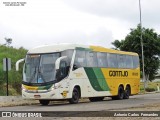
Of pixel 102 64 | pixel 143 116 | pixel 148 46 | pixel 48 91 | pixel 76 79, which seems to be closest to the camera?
pixel 143 116

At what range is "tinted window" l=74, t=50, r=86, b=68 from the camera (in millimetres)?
28234

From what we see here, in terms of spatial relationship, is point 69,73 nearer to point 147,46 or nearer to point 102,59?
point 102,59

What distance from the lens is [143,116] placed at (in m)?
16.1

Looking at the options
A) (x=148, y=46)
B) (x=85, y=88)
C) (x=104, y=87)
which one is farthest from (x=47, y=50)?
(x=148, y=46)

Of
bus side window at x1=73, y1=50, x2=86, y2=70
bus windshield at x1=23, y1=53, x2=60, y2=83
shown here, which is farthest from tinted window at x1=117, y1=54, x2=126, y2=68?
bus windshield at x1=23, y1=53, x2=60, y2=83

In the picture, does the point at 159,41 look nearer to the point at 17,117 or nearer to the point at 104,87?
the point at 104,87

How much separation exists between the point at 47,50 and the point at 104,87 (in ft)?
19.0

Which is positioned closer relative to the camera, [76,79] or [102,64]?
[76,79]

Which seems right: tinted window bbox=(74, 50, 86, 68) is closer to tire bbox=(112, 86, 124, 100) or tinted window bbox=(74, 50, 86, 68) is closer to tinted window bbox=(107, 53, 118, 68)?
tinted window bbox=(107, 53, 118, 68)

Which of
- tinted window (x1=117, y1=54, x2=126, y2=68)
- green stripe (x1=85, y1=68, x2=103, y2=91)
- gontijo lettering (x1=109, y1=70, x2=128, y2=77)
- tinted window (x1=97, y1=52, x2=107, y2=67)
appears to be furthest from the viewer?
tinted window (x1=117, y1=54, x2=126, y2=68)

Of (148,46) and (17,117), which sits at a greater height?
(148,46)

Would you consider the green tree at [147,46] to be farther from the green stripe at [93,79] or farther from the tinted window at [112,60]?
the green stripe at [93,79]

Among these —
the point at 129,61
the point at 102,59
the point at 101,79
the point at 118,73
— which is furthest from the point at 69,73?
the point at 129,61

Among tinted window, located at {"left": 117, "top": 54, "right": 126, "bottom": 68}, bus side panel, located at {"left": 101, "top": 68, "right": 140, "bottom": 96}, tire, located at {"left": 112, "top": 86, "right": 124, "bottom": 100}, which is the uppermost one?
tinted window, located at {"left": 117, "top": 54, "right": 126, "bottom": 68}
